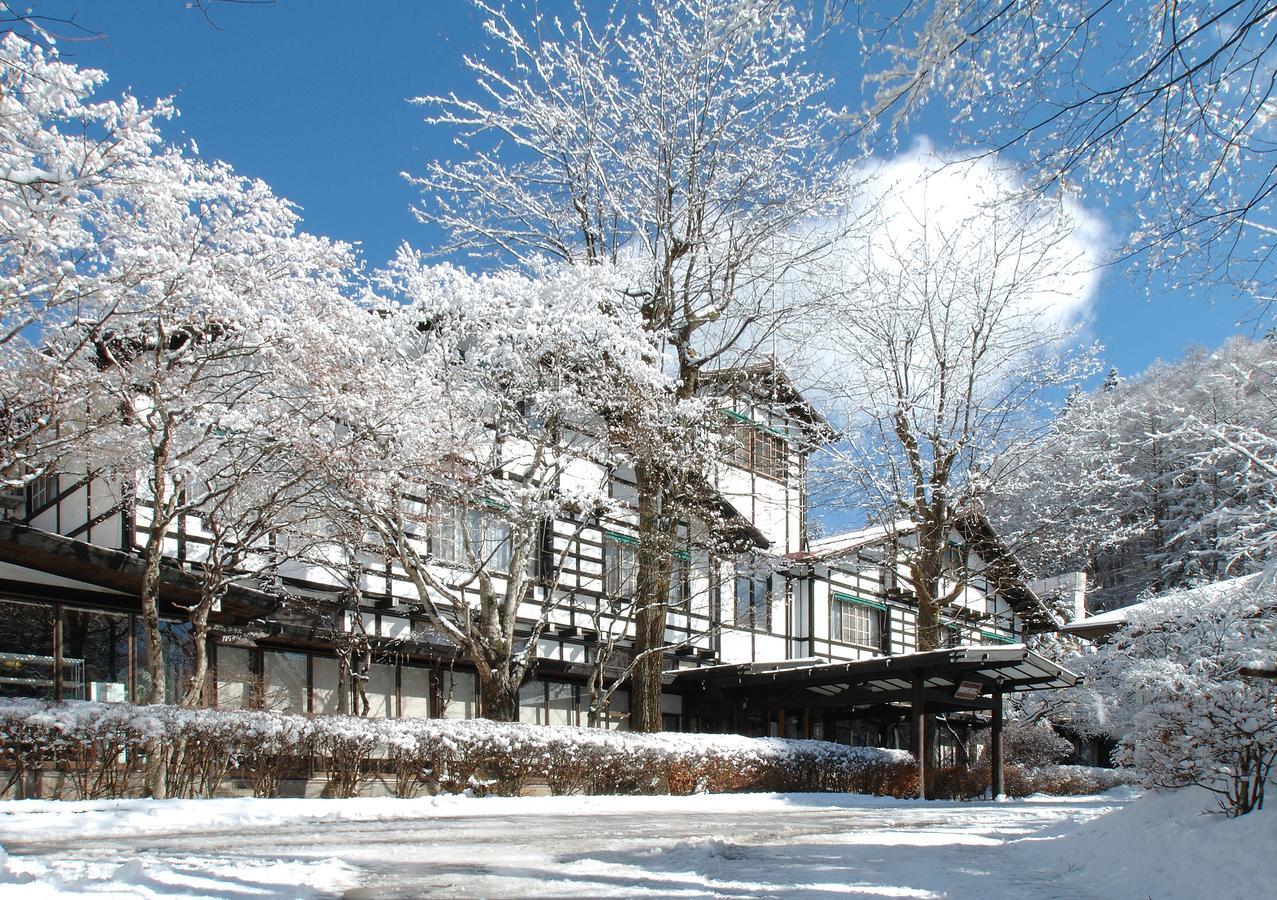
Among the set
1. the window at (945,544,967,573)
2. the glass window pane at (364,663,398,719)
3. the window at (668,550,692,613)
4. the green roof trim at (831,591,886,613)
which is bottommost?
the glass window pane at (364,663,398,719)

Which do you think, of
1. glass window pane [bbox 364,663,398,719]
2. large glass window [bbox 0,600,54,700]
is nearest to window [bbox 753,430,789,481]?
glass window pane [bbox 364,663,398,719]

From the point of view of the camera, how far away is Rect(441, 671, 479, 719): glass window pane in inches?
880

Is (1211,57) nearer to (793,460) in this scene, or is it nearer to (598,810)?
(598,810)

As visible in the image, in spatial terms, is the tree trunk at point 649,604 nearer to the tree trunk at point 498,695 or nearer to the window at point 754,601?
the tree trunk at point 498,695

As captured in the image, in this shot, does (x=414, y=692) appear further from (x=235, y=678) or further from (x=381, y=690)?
(x=235, y=678)

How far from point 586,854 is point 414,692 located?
46.6 feet

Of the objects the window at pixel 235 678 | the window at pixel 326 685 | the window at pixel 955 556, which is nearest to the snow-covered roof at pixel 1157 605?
the window at pixel 955 556

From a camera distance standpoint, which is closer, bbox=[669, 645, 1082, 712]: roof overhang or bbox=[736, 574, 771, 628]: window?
bbox=[669, 645, 1082, 712]: roof overhang

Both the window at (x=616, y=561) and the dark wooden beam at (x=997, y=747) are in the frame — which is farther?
the window at (x=616, y=561)

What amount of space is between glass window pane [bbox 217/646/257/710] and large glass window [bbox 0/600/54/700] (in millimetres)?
2731

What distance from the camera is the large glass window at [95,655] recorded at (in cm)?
1658

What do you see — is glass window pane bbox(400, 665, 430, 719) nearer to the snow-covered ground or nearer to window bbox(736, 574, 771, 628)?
the snow-covered ground

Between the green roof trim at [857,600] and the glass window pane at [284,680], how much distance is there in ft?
55.0

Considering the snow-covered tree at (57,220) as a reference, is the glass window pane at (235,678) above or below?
below
